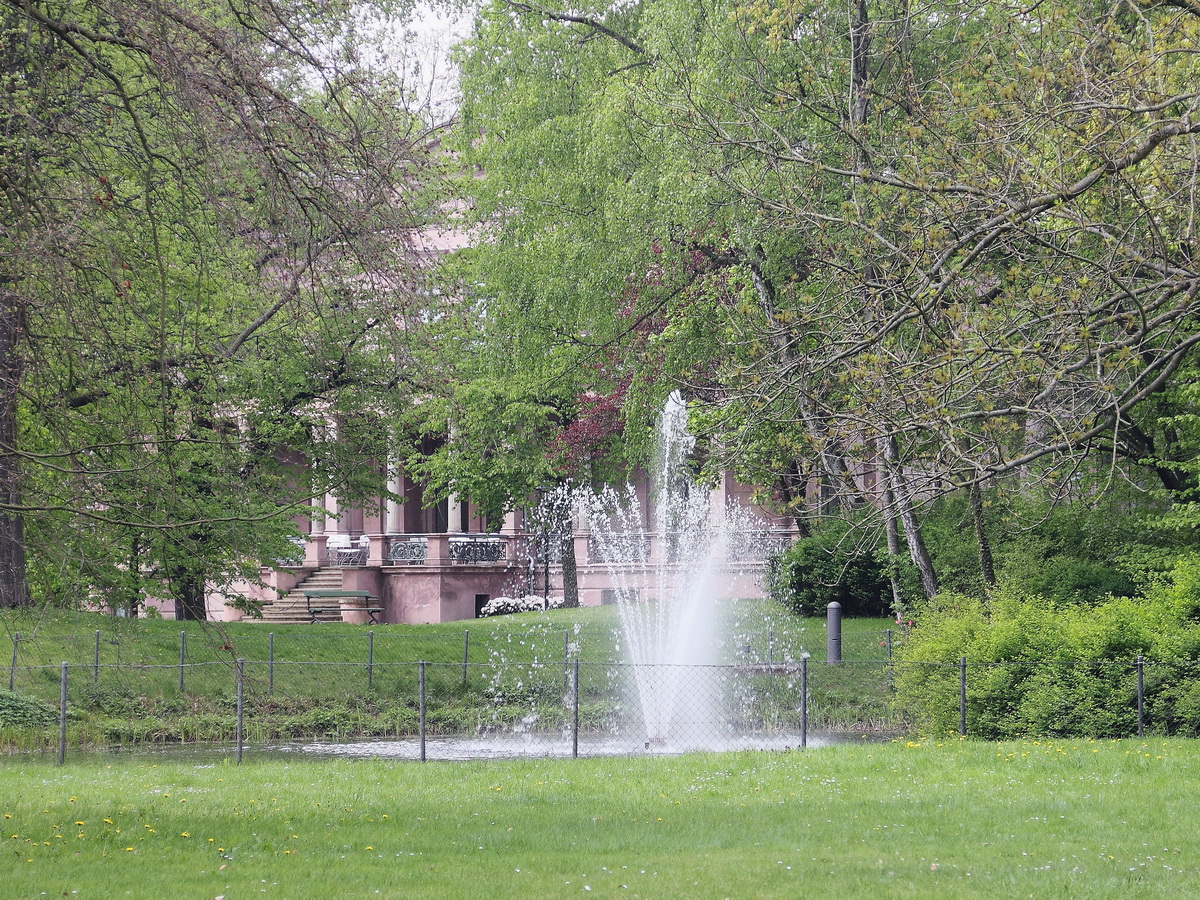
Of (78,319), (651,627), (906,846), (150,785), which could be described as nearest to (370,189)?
(78,319)

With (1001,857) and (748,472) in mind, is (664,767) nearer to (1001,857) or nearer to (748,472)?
(1001,857)

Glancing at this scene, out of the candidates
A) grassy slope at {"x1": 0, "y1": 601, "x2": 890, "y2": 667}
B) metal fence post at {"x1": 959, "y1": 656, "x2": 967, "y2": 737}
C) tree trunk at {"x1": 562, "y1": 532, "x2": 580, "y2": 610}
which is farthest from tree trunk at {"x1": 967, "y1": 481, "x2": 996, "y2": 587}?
tree trunk at {"x1": 562, "y1": 532, "x2": 580, "y2": 610}

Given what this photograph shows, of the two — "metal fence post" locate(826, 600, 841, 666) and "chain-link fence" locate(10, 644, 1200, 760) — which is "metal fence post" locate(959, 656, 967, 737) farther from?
"metal fence post" locate(826, 600, 841, 666)

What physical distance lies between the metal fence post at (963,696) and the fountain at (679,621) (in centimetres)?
330

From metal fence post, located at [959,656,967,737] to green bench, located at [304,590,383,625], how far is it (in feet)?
76.9

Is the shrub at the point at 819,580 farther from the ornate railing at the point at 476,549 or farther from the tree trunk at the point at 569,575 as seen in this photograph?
the ornate railing at the point at 476,549

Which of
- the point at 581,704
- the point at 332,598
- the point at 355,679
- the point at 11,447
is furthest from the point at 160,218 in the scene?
the point at 332,598

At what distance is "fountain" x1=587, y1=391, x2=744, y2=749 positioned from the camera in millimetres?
19781

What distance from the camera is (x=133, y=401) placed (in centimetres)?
812

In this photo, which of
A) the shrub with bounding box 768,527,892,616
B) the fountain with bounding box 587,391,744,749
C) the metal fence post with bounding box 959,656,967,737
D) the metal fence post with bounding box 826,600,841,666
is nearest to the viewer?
the metal fence post with bounding box 959,656,967,737

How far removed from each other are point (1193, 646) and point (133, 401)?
12.5 meters

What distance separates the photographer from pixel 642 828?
32.0 ft

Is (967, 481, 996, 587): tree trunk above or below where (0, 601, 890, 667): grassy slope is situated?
above

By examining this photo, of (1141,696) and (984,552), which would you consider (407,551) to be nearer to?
(984,552)
